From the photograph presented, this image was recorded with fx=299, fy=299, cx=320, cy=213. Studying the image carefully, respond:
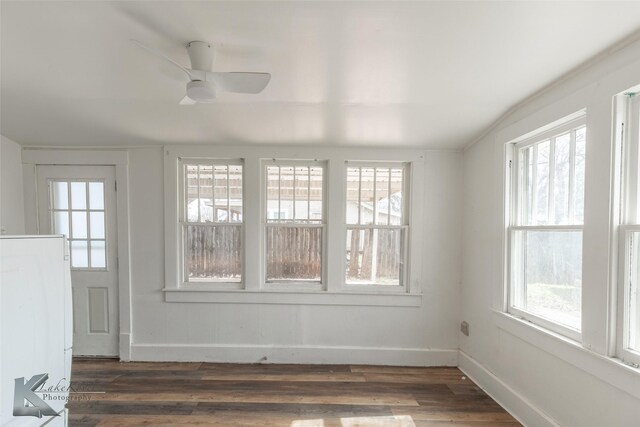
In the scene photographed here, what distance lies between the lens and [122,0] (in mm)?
1372

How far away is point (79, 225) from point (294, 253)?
7.02 feet

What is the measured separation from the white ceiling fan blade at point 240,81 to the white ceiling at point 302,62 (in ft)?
0.75

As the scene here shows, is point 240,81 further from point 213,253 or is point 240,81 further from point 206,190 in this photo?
point 213,253

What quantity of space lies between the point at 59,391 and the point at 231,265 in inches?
65.0

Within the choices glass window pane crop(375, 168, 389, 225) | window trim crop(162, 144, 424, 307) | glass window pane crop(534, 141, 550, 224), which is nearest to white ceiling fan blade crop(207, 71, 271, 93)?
window trim crop(162, 144, 424, 307)

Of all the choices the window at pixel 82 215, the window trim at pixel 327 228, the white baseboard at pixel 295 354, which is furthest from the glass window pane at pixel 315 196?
the window at pixel 82 215

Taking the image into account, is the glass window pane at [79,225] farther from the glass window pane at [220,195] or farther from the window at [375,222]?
the window at [375,222]

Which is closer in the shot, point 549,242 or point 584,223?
point 584,223

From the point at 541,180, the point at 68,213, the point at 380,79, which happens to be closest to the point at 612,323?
the point at 541,180

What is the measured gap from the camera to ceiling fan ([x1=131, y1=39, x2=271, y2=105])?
5.04 feet

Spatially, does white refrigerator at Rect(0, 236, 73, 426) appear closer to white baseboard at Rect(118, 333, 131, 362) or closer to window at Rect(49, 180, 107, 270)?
white baseboard at Rect(118, 333, 131, 362)

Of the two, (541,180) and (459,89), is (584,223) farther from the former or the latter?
(459,89)

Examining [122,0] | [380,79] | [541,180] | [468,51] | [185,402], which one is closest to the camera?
[122,0]

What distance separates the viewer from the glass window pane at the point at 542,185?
6.71ft
